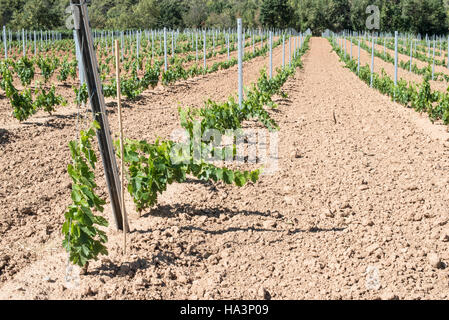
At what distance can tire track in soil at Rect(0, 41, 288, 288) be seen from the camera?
466 cm

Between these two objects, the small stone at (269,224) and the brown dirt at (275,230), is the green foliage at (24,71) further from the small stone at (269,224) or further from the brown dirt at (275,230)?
the small stone at (269,224)

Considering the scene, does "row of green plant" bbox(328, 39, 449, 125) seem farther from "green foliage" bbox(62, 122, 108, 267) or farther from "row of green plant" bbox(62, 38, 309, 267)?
"green foliage" bbox(62, 122, 108, 267)

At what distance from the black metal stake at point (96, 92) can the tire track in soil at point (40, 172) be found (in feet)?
2.82

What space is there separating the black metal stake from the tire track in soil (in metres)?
0.86

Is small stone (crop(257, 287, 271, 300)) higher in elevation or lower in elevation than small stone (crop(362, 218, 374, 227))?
lower

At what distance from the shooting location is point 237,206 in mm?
5434

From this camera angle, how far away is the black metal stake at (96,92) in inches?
153

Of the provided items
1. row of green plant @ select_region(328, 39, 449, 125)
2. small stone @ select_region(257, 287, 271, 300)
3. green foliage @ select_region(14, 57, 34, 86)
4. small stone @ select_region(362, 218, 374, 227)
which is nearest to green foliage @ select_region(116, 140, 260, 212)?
small stone @ select_region(362, 218, 374, 227)

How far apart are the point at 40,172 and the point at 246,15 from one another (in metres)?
89.1

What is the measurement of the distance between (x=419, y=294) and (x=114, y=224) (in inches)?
106

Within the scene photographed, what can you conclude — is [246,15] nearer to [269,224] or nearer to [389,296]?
[269,224]

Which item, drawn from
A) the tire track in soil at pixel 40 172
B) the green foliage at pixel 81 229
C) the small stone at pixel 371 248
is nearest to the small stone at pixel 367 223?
the small stone at pixel 371 248
